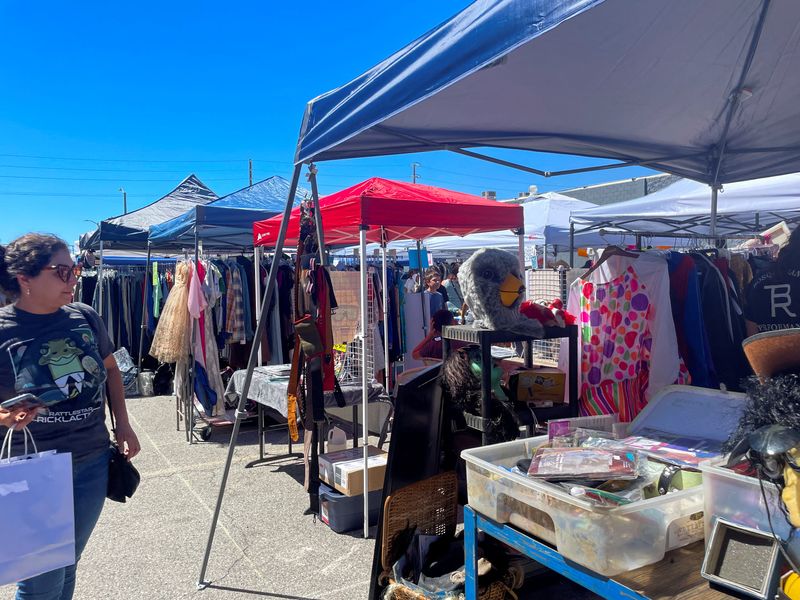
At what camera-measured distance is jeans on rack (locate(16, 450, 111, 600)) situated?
6.51 ft

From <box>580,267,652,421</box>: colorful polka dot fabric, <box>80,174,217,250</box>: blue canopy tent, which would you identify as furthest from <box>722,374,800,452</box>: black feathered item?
<box>80,174,217,250</box>: blue canopy tent

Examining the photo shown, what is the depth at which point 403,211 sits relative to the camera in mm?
4020

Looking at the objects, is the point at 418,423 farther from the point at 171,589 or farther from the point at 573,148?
the point at 573,148

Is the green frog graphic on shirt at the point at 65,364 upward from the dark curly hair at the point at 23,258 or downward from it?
downward

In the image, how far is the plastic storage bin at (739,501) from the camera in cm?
126

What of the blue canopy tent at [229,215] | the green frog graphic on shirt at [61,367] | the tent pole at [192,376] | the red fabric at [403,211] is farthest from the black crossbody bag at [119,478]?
the tent pole at [192,376]

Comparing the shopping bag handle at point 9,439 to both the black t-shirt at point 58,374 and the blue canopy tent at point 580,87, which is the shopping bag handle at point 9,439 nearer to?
the black t-shirt at point 58,374

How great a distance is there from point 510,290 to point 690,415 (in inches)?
37.4

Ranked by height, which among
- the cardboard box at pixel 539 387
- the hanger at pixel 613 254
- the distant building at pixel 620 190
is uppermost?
the distant building at pixel 620 190

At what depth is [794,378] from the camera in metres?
1.33

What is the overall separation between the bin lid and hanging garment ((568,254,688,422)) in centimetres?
70

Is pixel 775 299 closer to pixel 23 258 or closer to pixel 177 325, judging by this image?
pixel 23 258

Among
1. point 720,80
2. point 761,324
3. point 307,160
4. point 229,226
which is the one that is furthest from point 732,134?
point 229,226

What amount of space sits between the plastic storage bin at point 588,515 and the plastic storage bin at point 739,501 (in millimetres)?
109
